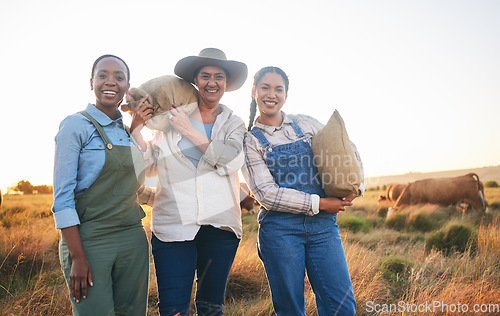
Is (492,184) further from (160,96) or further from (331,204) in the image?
(160,96)

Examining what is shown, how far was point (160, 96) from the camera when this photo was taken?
7.82 feet

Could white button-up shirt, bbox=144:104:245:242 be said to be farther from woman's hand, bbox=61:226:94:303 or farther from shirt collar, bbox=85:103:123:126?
woman's hand, bbox=61:226:94:303

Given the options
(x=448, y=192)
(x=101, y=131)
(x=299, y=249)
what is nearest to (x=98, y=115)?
(x=101, y=131)

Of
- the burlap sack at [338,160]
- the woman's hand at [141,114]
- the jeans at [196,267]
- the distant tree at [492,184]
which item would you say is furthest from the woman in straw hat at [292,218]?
the distant tree at [492,184]

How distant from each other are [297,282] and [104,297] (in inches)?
47.7

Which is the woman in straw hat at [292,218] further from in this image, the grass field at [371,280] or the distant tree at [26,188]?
the distant tree at [26,188]

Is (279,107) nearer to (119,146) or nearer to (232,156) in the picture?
(232,156)

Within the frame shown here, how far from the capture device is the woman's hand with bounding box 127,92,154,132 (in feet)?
7.55

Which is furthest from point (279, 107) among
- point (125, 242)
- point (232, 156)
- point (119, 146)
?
point (125, 242)

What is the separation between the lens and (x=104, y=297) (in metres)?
1.81

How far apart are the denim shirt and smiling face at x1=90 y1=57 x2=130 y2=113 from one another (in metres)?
0.09

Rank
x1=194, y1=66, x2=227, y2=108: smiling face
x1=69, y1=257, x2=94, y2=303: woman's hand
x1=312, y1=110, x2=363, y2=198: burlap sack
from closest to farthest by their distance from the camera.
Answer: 1. x1=69, y1=257, x2=94, y2=303: woman's hand
2. x1=312, y1=110, x2=363, y2=198: burlap sack
3. x1=194, y1=66, x2=227, y2=108: smiling face

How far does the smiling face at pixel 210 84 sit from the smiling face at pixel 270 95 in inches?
11.9

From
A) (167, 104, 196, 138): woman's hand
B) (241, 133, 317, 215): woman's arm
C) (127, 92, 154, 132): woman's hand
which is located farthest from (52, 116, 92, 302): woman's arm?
(241, 133, 317, 215): woman's arm
